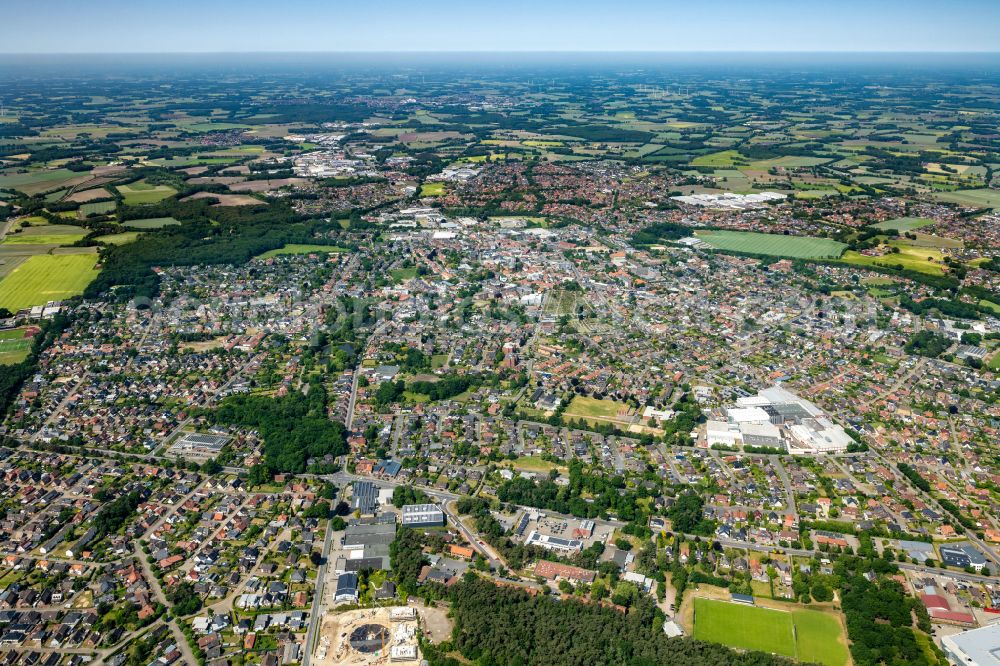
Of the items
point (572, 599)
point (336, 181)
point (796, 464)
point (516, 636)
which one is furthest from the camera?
point (336, 181)

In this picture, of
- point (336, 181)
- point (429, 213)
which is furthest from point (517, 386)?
point (336, 181)

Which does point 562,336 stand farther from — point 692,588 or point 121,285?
point 121,285

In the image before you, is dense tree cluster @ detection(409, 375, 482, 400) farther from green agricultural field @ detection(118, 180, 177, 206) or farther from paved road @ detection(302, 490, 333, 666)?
green agricultural field @ detection(118, 180, 177, 206)

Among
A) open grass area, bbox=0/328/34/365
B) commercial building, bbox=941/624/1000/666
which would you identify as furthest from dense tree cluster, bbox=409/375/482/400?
open grass area, bbox=0/328/34/365

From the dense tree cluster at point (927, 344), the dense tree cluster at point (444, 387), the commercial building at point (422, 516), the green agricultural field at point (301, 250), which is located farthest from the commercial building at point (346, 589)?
the green agricultural field at point (301, 250)

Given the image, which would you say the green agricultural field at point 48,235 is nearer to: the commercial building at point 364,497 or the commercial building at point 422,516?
the commercial building at point 364,497

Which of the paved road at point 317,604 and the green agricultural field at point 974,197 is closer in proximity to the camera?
the paved road at point 317,604
